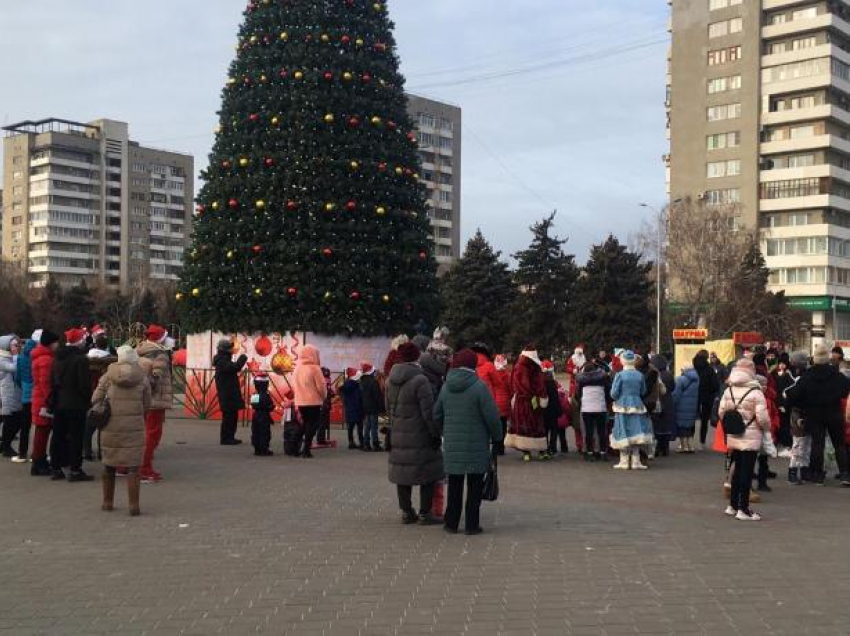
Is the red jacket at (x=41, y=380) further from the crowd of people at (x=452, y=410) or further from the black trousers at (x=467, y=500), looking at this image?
the black trousers at (x=467, y=500)

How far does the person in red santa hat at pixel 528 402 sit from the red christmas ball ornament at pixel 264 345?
24.7 ft

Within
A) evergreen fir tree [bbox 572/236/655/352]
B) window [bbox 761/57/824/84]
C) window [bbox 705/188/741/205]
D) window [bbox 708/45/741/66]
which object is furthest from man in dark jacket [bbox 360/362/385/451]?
window [bbox 708/45/741/66]

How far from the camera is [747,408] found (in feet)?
32.5

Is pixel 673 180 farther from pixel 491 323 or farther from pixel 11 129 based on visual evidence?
pixel 11 129

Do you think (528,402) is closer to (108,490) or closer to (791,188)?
(108,490)

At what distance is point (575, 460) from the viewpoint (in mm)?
15180

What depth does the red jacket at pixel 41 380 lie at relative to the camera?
1206 cm

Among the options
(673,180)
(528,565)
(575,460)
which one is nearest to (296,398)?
(575,460)

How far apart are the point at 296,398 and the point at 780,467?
791 centimetres

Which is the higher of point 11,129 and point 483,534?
point 11,129

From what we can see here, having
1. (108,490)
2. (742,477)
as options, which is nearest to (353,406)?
(108,490)

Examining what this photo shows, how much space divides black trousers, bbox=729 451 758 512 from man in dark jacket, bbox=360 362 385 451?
7154 millimetres

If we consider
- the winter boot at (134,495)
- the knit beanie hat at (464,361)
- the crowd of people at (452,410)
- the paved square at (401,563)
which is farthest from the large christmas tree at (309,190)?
the knit beanie hat at (464,361)

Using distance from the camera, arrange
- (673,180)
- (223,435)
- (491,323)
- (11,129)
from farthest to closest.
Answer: (11,129), (673,180), (491,323), (223,435)
